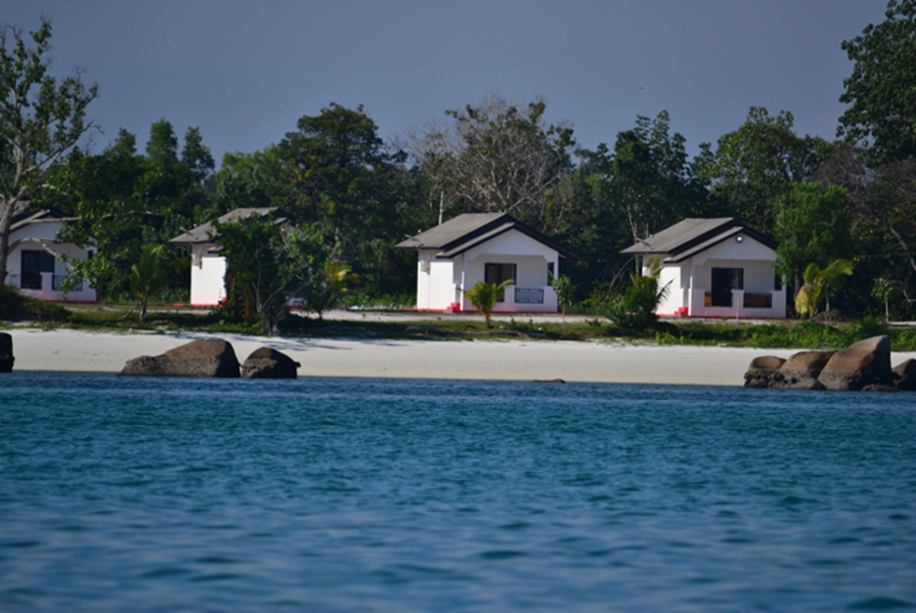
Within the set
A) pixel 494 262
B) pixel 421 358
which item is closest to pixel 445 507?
pixel 421 358

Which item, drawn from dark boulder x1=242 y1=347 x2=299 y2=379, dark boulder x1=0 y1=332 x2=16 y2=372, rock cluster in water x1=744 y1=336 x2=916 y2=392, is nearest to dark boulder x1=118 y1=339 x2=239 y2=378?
dark boulder x1=242 y1=347 x2=299 y2=379

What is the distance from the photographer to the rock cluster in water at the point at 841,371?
31.1 m

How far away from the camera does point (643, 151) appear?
203 ft

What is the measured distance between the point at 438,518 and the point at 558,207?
54639 millimetres

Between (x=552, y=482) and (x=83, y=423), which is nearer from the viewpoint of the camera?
(x=552, y=482)

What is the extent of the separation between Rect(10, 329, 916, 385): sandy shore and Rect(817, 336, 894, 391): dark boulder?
8.68 feet

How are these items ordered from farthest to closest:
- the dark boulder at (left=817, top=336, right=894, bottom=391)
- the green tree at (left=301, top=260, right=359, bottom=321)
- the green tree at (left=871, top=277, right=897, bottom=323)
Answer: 1. the green tree at (left=871, top=277, right=897, bottom=323)
2. the green tree at (left=301, top=260, right=359, bottom=321)
3. the dark boulder at (left=817, top=336, right=894, bottom=391)

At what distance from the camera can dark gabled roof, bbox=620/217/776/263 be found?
49.4m

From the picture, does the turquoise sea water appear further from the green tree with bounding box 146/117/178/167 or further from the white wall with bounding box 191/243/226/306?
the green tree with bounding box 146/117/178/167

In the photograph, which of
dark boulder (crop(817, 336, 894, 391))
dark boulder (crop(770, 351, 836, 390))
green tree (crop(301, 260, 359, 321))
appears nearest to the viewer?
dark boulder (crop(817, 336, 894, 391))

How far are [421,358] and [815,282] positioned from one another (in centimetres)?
2035

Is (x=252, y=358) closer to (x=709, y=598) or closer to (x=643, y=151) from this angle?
(x=709, y=598)

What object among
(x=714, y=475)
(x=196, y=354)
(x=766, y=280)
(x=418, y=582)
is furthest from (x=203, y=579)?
(x=766, y=280)

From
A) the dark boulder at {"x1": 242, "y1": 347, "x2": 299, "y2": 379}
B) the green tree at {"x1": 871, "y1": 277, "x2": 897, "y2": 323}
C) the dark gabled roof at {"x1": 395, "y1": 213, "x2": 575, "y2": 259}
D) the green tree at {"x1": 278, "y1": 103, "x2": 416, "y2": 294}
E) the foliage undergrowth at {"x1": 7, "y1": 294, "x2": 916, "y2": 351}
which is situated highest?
the green tree at {"x1": 278, "y1": 103, "x2": 416, "y2": 294}
